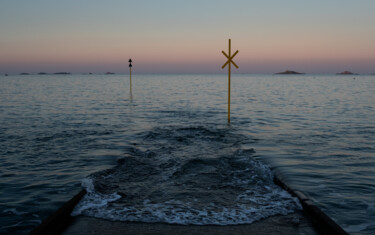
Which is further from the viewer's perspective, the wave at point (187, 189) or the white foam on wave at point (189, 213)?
the wave at point (187, 189)

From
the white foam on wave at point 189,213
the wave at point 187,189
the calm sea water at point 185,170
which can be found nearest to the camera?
the white foam on wave at point 189,213

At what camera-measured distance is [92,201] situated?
20.9 ft

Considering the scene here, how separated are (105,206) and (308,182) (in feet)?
17.9

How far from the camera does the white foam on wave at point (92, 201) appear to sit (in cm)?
599

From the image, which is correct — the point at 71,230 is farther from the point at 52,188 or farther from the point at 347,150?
the point at 347,150

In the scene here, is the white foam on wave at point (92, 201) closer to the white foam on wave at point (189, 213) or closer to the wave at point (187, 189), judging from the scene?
the wave at point (187, 189)

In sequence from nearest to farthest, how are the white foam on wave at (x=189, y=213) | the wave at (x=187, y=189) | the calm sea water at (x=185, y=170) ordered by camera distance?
the white foam on wave at (x=189, y=213) < the wave at (x=187, y=189) < the calm sea water at (x=185, y=170)

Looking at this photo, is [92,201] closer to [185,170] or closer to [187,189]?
[187,189]

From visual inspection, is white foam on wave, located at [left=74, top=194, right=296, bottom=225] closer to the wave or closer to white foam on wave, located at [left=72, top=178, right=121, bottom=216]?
the wave

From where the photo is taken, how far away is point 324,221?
5105 millimetres

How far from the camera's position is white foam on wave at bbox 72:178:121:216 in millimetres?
5992

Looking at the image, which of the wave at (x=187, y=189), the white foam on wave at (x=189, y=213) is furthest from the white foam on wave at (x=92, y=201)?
the white foam on wave at (x=189, y=213)

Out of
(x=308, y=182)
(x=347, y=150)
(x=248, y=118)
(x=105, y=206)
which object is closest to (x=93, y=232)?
(x=105, y=206)

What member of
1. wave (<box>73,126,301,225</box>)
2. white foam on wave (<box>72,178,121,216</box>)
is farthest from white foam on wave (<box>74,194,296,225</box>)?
white foam on wave (<box>72,178,121,216</box>)
